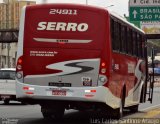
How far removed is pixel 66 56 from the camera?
15.7 metres

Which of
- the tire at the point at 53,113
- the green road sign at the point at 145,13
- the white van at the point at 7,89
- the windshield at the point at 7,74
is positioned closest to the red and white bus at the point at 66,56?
the tire at the point at 53,113

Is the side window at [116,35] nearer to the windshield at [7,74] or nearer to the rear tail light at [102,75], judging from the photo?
the rear tail light at [102,75]

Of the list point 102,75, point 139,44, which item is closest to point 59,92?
point 102,75

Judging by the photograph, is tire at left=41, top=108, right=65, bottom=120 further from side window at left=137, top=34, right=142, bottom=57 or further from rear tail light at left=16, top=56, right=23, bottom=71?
side window at left=137, top=34, right=142, bottom=57

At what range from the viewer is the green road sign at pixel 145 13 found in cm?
4484

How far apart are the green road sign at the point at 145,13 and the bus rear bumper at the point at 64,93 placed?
2971cm

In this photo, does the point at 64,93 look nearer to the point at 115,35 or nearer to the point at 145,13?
the point at 115,35

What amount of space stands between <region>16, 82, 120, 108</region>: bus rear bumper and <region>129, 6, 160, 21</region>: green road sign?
97.5 feet

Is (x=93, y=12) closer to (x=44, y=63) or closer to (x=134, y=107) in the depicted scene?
(x=44, y=63)

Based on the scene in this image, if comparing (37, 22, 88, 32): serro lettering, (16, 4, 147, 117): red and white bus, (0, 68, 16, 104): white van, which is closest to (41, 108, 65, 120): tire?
(16, 4, 147, 117): red and white bus

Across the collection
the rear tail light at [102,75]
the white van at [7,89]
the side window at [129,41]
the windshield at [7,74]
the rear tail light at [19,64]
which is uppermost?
the side window at [129,41]

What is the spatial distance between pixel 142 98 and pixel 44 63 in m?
8.42

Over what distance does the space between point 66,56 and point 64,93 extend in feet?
3.30

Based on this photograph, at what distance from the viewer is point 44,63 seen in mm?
15727
